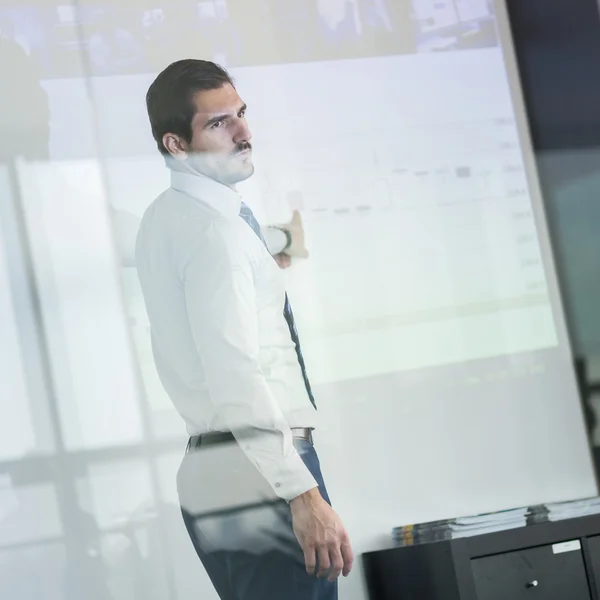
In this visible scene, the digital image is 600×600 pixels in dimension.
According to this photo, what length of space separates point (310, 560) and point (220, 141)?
3.83ft

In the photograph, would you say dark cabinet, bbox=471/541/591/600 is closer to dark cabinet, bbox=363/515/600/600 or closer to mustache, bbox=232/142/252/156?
dark cabinet, bbox=363/515/600/600

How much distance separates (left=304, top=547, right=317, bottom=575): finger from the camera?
268 centimetres

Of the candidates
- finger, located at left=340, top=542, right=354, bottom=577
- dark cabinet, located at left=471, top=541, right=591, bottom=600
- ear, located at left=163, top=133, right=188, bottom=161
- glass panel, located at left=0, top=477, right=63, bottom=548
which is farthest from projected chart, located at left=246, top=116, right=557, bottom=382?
glass panel, located at left=0, top=477, right=63, bottom=548

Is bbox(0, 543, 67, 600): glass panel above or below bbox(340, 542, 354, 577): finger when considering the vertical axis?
above

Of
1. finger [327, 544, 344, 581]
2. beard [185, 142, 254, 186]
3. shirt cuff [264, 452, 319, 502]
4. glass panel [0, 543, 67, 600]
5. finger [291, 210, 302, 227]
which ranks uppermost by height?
beard [185, 142, 254, 186]

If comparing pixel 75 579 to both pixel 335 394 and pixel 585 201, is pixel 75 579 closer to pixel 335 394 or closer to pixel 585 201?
pixel 335 394

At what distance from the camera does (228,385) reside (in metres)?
2.67

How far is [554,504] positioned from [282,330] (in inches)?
37.7

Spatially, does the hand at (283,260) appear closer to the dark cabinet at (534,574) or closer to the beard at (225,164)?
the beard at (225,164)

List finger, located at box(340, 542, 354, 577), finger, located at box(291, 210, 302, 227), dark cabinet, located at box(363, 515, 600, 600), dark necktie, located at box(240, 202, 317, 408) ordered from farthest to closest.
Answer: finger, located at box(291, 210, 302, 227) → dark necktie, located at box(240, 202, 317, 408) → finger, located at box(340, 542, 354, 577) → dark cabinet, located at box(363, 515, 600, 600)

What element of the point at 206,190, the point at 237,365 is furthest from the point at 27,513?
the point at 206,190

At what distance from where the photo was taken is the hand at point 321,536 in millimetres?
2684

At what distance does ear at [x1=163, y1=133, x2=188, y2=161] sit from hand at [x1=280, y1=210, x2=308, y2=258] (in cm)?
35

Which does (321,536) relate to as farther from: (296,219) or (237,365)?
(296,219)
